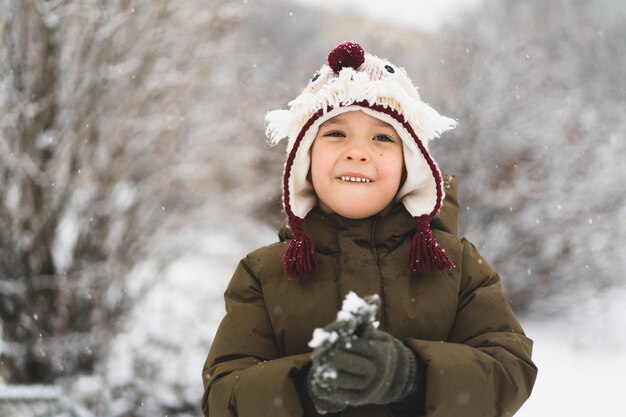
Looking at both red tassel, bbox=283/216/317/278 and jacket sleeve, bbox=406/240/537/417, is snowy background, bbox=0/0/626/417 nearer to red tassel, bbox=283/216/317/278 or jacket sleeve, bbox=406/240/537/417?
red tassel, bbox=283/216/317/278

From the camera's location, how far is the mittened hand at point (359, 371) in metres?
1.15

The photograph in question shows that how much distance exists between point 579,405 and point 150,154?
4.46m

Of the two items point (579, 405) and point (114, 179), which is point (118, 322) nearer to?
point (114, 179)

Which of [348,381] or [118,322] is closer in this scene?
[348,381]

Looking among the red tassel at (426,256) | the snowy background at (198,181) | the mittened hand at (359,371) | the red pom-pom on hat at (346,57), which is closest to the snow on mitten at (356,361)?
the mittened hand at (359,371)

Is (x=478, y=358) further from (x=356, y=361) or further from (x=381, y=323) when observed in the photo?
(x=356, y=361)

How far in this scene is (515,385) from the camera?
1374mm

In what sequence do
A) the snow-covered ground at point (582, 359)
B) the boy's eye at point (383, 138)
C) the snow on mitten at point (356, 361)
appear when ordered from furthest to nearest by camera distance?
the snow-covered ground at point (582, 359) < the boy's eye at point (383, 138) < the snow on mitten at point (356, 361)

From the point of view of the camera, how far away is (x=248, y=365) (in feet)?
4.78

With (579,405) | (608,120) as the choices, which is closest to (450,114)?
(608,120)

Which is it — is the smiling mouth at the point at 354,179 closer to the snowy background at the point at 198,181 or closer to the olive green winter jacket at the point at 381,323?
the olive green winter jacket at the point at 381,323

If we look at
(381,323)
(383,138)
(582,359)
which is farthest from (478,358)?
(582,359)

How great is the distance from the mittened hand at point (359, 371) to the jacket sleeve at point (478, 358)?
0.09m

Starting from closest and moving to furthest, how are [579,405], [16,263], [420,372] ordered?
[420,372], [16,263], [579,405]
